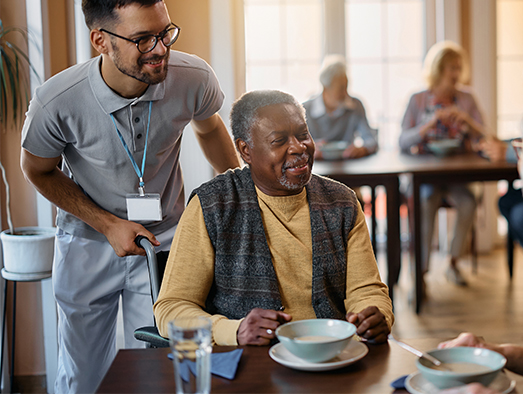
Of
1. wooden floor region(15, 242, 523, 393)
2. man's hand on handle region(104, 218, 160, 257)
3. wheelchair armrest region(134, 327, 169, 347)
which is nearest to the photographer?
wheelchair armrest region(134, 327, 169, 347)

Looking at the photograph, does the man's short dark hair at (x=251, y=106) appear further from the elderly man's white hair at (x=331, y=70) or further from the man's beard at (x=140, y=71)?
the elderly man's white hair at (x=331, y=70)

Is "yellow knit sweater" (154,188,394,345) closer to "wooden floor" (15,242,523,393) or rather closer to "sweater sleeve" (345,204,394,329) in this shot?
"sweater sleeve" (345,204,394,329)

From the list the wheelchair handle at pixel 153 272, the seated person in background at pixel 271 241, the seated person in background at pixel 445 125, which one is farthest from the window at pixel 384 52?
the wheelchair handle at pixel 153 272

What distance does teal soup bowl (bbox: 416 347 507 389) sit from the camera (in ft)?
2.97

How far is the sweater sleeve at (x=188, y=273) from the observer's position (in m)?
1.41

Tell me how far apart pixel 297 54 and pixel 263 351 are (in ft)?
13.3

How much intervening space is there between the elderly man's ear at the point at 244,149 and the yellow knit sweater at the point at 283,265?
0.12 metres

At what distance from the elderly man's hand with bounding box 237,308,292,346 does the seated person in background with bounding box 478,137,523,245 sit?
8.26 feet

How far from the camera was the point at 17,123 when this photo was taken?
8.02ft

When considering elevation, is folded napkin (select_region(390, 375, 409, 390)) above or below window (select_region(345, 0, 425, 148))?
below

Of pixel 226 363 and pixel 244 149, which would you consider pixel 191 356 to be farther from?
pixel 244 149

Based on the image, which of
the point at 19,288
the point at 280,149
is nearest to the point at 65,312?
the point at 19,288

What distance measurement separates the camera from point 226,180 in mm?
1618

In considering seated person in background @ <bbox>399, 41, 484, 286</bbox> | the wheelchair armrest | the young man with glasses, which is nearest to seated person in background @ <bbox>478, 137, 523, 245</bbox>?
seated person in background @ <bbox>399, 41, 484, 286</bbox>
